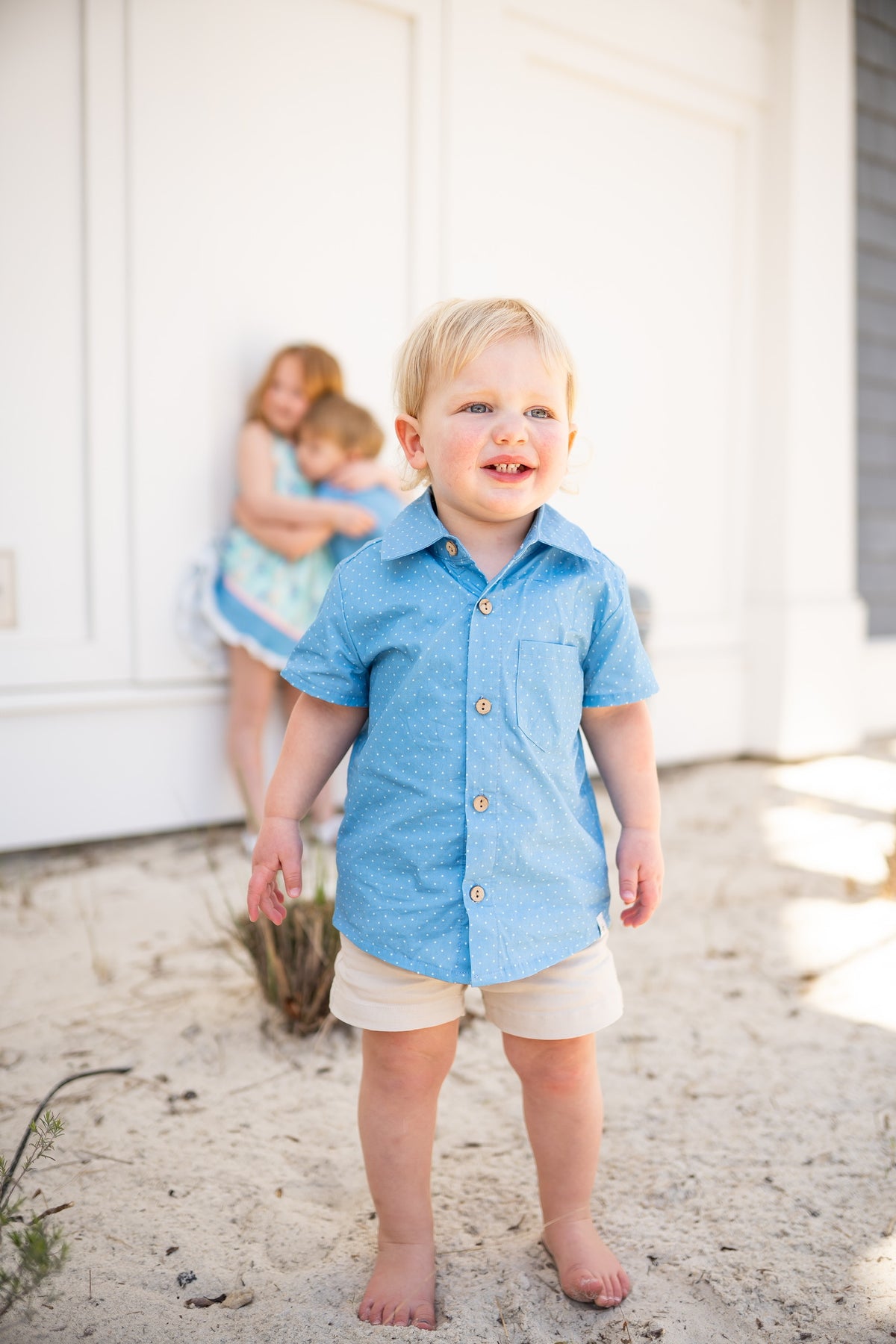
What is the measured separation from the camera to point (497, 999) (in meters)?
1.35

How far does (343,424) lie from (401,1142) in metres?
2.39

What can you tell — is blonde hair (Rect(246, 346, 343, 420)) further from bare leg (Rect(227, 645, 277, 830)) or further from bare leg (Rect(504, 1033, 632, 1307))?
bare leg (Rect(504, 1033, 632, 1307))

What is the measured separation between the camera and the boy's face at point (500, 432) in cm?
128

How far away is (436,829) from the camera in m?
1.26

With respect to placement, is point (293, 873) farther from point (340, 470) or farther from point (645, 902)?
point (340, 470)

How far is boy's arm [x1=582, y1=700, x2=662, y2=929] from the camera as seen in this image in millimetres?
1365

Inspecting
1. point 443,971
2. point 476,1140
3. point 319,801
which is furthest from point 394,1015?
point 319,801

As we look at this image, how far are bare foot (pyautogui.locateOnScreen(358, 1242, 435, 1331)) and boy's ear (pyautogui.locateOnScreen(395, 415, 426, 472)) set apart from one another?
996 millimetres

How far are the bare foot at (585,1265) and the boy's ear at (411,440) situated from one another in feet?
3.32

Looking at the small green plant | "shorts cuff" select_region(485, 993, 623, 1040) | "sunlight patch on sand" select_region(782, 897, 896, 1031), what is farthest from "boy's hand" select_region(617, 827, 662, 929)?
"sunlight patch on sand" select_region(782, 897, 896, 1031)

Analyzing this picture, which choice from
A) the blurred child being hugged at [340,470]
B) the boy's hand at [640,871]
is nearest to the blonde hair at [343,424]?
the blurred child being hugged at [340,470]

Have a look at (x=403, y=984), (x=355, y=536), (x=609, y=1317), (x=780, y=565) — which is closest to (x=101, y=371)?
(x=355, y=536)

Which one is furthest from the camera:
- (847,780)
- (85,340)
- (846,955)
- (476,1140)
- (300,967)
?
(847,780)

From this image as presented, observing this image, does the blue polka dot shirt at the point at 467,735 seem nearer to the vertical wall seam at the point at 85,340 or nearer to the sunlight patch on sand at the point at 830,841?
the sunlight patch on sand at the point at 830,841
